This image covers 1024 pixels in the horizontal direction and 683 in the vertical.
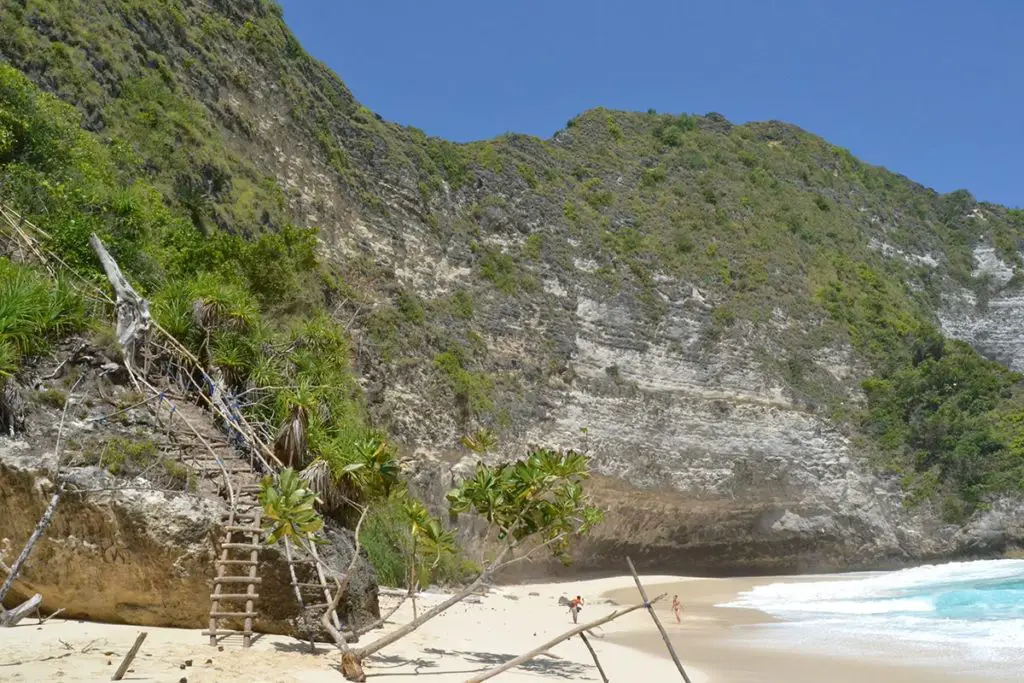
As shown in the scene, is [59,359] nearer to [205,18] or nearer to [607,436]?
[205,18]

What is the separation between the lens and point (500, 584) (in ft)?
72.1

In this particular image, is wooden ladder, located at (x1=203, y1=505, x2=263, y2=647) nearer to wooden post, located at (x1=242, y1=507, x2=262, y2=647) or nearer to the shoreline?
wooden post, located at (x1=242, y1=507, x2=262, y2=647)

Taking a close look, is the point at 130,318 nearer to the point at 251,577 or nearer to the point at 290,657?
the point at 251,577

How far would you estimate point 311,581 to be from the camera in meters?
7.71

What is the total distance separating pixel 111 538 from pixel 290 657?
2135 millimetres

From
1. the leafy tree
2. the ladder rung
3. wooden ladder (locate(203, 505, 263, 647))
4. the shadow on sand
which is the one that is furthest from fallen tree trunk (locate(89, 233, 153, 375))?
the shadow on sand

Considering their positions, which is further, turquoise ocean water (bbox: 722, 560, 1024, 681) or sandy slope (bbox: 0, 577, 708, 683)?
turquoise ocean water (bbox: 722, 560, 1024, 681)

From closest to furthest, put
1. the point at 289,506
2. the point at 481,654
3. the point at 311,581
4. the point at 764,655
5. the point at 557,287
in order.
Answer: the point at 289,506 < the point at 311,581 < the point at 481,654 < the point at 764,655 < the point at 557,287

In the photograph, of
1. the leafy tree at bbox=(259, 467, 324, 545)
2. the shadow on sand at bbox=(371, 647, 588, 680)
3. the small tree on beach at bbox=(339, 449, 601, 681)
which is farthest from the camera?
A: the small tree on beach at bbox=(339, 449, 601, 681)

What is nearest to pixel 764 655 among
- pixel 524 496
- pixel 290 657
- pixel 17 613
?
pixel 524 496

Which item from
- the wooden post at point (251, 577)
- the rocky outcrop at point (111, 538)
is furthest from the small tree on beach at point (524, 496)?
the rocky outcrop at point (111, 538)

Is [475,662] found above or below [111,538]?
below

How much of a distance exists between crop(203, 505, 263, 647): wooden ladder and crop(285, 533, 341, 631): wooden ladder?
31 centimetres

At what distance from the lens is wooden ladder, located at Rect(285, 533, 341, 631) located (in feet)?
24.3
